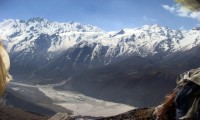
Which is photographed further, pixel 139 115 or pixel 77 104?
pixel 77 104

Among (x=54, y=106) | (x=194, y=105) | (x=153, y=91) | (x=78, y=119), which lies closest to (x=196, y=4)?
(x=194, y=105)

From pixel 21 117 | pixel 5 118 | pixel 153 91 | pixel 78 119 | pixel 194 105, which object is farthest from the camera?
pixel 153 91

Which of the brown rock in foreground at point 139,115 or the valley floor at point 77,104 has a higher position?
the valley floor at point 77,104

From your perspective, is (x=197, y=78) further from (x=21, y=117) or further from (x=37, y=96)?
(x=37, y=96)

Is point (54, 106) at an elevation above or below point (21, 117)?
above

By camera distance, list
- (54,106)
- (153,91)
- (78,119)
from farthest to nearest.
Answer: (153,91)
(54,106)
(78,119)

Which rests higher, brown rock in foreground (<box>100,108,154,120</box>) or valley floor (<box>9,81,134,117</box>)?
valley floor (<box>9,81,134,117</box>)

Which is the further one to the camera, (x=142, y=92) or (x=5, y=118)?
(x=142, y=92)

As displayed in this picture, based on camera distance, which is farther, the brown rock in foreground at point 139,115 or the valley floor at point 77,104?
the valley floor at point 77,104

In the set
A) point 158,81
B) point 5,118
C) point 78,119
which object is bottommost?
point 78,119

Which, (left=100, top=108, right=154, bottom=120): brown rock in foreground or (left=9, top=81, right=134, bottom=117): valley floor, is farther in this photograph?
(left=9, top=81, right=134, bottom=117): valley floor

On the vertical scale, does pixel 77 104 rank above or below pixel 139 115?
above
